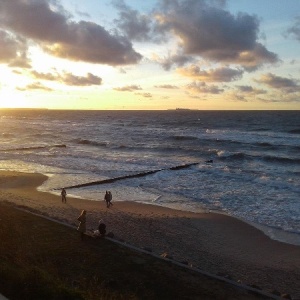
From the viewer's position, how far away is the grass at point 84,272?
799 centimetres

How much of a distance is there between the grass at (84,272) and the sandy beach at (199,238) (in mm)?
1972

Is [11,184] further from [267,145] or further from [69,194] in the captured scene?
[267,145]

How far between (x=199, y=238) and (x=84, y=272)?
7.56m

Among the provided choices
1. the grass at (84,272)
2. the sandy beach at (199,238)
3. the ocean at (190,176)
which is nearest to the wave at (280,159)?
the ocean at (190,176)

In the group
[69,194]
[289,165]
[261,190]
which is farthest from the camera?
[289,165]

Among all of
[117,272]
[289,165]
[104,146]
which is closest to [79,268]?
[117,272]

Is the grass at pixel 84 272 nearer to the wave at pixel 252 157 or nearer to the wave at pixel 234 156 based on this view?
the wave at pixel 252 157

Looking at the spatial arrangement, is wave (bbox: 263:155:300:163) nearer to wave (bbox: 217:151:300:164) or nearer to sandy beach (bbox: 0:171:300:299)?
wave (bbox: 217:151:300:164)

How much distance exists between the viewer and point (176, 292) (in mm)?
10367

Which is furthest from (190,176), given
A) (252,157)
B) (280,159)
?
(252,157)

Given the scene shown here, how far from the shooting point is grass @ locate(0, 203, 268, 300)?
799cm

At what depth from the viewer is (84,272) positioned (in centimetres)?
1121

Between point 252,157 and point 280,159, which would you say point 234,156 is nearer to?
point 252,157

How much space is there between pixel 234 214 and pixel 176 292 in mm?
12102
